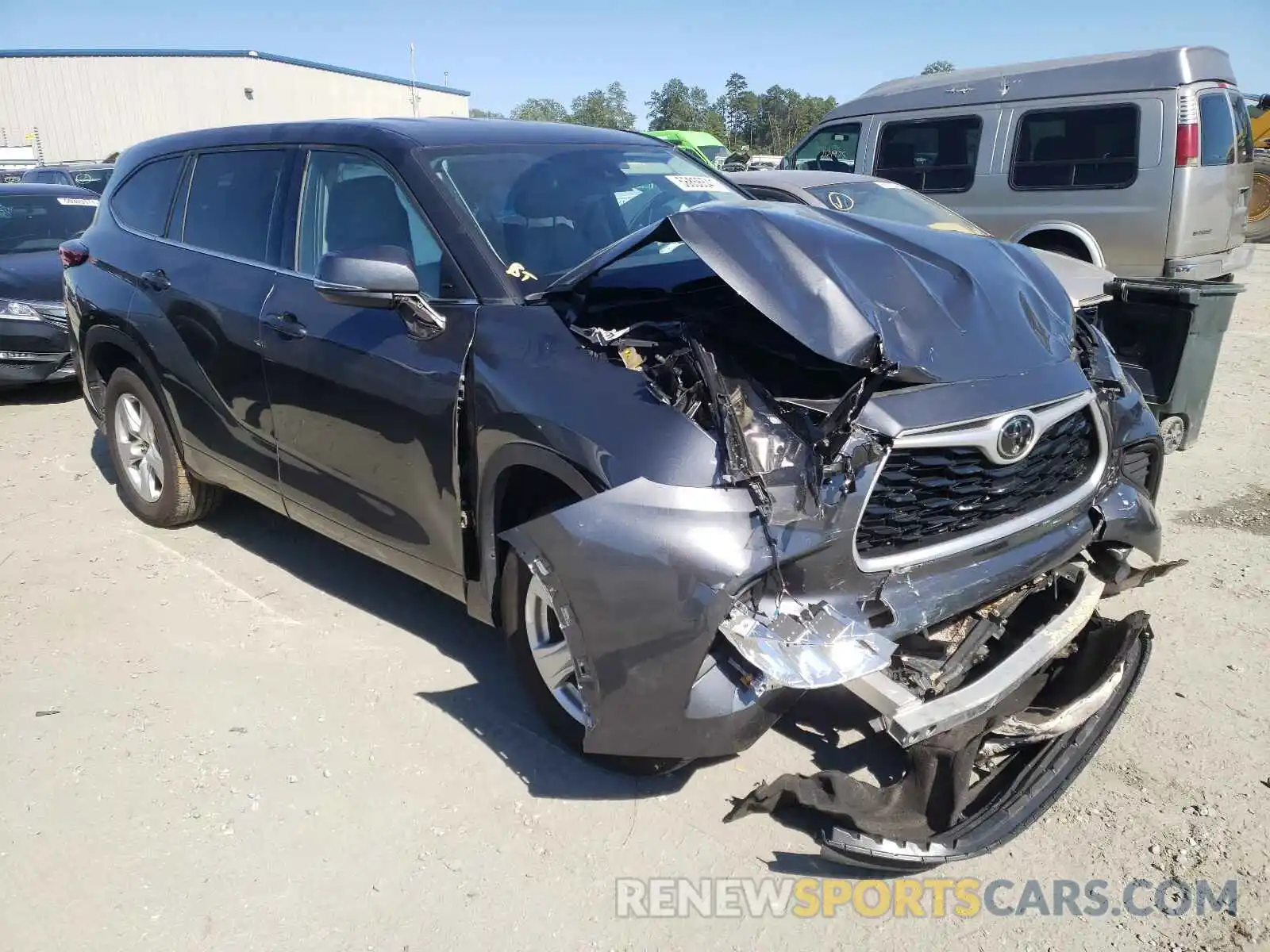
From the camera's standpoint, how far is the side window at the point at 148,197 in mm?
4555

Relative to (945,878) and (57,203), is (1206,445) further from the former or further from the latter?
(57,203)

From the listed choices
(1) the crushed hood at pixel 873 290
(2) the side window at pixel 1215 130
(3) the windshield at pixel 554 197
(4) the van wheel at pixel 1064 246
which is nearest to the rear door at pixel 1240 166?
(2) the side window at pixel 1215 130

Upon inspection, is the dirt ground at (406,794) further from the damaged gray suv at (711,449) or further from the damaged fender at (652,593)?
the damaged fender at (652,593)

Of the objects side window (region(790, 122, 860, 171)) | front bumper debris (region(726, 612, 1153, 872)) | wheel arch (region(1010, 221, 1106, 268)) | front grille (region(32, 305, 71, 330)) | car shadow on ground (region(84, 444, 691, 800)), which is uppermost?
side window (region(790, 122, 860, 171))

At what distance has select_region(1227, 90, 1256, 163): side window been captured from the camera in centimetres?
895

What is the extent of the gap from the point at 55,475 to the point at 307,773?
3919 millimetres

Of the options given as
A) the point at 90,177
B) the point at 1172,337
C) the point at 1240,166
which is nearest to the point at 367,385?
the point at 1172,337

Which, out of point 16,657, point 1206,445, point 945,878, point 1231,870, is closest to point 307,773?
point 16,657

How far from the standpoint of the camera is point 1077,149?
889 cm

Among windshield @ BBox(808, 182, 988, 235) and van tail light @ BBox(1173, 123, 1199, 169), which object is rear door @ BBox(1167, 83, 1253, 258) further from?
windshield @ BBox(808, 182, 988, 235)

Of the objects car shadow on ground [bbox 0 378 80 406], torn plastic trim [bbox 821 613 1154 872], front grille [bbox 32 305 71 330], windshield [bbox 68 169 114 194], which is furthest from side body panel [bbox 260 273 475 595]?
windshield [bbox 68 169 114 194]

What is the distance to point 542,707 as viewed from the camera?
2988 millimetres

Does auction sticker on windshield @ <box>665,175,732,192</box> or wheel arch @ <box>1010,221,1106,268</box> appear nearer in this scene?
auction sticker on windshield @ <box>665,175,732,192</box>

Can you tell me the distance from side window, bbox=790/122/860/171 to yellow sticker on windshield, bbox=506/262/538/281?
8.32 m
